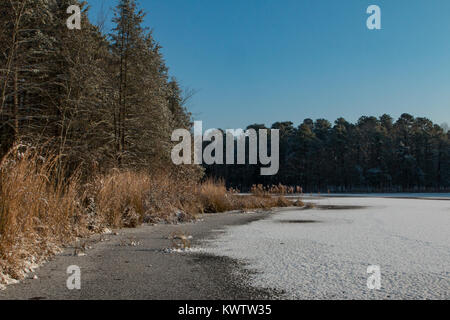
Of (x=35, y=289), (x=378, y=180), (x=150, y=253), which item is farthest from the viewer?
(x=378, y=180)

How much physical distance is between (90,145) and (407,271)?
10.4 m

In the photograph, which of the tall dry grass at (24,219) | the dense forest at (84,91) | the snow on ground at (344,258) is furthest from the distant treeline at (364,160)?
the tall dry grass at (24,219)

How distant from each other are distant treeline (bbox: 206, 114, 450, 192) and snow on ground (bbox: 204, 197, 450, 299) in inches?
1961

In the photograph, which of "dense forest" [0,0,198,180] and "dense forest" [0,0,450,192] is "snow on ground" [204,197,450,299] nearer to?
"dense forest" [0,0,450,192]

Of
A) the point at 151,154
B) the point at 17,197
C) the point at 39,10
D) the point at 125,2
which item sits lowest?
the point at 17,197

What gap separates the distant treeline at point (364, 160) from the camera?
55.1m

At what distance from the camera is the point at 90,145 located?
38.1 feet

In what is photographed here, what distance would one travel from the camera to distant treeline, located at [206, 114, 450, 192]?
55125 mm

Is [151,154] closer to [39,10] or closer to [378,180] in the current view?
[39,10]

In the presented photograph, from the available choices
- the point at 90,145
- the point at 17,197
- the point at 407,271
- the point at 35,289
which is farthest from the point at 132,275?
the point at 90,145

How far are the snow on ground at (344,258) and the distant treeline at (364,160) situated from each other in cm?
4980

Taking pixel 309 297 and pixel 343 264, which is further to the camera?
pixel 343 264

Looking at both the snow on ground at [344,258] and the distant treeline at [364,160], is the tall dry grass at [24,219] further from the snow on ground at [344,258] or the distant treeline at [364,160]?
the distant treeline at [364,160]
